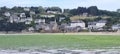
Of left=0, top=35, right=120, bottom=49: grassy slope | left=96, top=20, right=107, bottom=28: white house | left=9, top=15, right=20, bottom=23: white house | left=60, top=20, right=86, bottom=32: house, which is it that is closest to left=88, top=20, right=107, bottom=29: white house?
left=96, top=20, right=107, bottom=28: white house

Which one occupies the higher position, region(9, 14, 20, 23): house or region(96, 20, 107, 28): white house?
region(9, 14, 20, 23): house

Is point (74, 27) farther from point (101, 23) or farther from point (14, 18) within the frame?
point (14, 18)

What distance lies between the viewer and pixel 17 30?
256ft

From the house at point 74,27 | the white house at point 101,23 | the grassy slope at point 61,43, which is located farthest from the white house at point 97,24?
the grassy slope at point 61,43

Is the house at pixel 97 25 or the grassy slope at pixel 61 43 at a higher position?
the house at pixel 97 25

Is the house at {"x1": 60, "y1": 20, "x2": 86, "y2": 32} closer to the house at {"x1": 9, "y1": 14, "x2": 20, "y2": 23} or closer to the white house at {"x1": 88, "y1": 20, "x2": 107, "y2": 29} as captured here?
the white house at {"x1": 88, "y1": 20, "x2": 107, "y2": 29}

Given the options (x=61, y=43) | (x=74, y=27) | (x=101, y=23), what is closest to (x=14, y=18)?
(x=74, y=27)

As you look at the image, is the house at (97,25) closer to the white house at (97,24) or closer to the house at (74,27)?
the white house at (97,24)

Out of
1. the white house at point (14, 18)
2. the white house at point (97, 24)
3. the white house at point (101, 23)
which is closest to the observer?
the white house at point (97, 24)

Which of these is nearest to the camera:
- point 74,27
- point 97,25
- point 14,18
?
point 97,25

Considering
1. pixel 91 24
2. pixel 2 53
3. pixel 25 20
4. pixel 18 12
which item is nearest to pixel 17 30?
pixel 25 20

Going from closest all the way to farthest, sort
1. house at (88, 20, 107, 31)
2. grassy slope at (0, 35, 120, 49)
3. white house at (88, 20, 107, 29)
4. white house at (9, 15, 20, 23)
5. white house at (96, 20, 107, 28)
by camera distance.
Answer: grassy slope at (0, 35, 120, 49), house at (88, 20, 107, 31), white house at (88, 20, 107, 29), white house at (96, 20, 107, 28), white house at (9, 15, 20, 23)

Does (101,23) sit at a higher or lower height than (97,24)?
higher

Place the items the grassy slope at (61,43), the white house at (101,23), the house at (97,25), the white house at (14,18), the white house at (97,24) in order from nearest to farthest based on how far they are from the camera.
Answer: the grassy slope at (61,43) < the house at (97,25) < the white house at (97,24) < the white house at (101,23) < the white house at (14,18)
